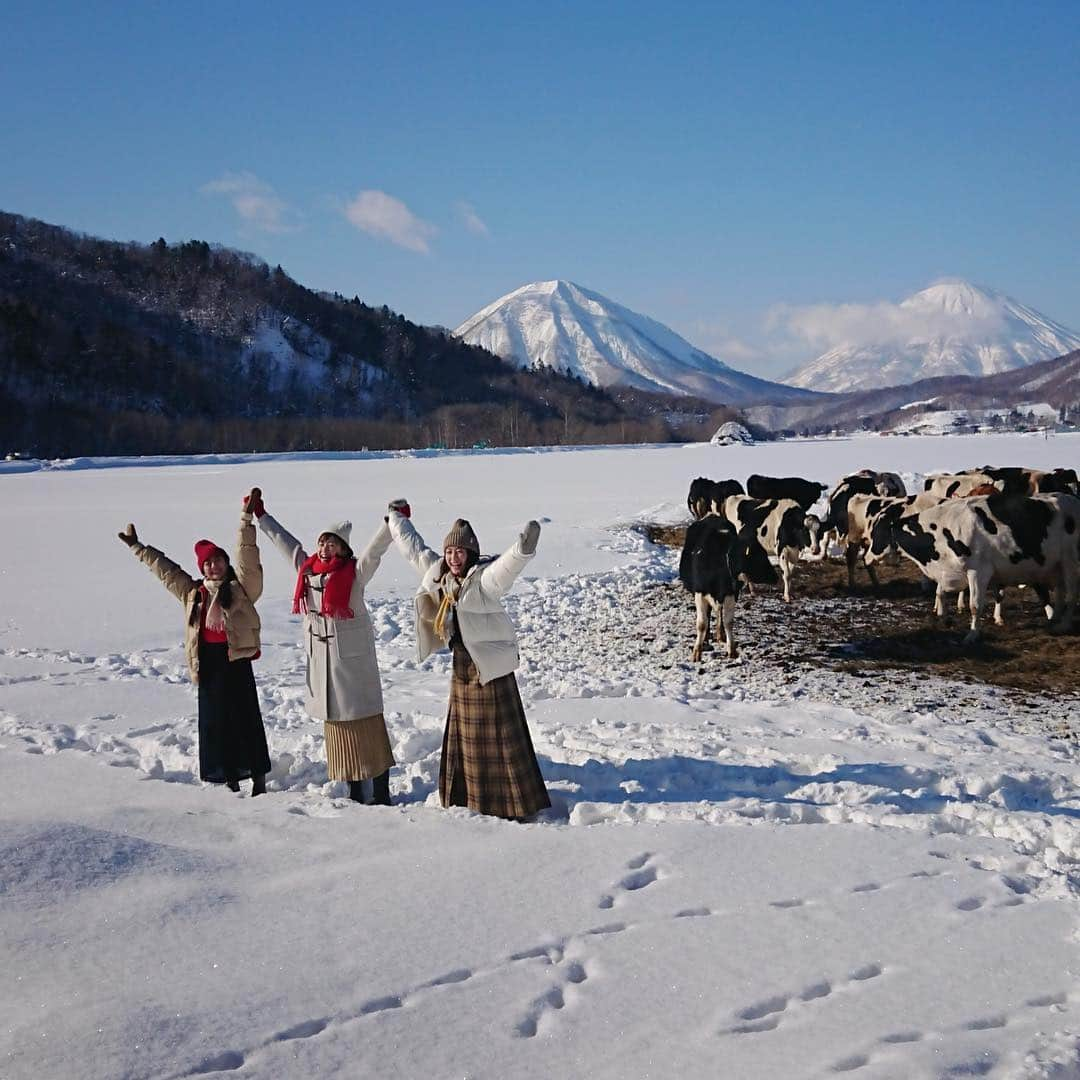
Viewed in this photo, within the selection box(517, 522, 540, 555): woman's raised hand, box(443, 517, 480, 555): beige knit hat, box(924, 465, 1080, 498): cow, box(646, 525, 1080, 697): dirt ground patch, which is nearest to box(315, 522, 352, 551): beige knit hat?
box(443, 517, 480, 555): beige knit hat

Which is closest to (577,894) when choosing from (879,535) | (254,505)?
(254,505)

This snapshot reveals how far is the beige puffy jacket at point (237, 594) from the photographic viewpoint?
562cm

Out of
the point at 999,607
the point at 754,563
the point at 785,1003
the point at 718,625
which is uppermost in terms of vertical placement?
the point at 754,563

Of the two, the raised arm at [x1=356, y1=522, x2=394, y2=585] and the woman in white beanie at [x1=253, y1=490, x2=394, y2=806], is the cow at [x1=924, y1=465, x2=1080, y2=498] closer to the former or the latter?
the raised arm at [x1=356, y1=522, x2=394, y2=585]

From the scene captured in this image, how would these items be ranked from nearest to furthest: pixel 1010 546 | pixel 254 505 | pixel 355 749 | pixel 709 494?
1. pixel 355 749
2. pixel 254 505
3. pixel 1010 546
4. pixel 709 494

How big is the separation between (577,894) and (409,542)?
7.36 ft

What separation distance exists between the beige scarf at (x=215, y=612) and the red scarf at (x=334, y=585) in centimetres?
55

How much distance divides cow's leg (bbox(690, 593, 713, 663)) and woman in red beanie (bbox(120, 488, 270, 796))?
4697 millimetres

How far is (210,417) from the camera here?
114750 mm

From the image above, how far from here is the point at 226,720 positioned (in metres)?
5.70

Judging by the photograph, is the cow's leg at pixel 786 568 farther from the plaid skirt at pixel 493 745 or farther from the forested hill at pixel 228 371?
the forested hill at pixel 228 371

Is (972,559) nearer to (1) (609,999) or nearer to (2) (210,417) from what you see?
(1) (609,999)

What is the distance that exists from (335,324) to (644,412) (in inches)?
2265

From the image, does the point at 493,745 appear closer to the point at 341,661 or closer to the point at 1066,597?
the point at 341,661
